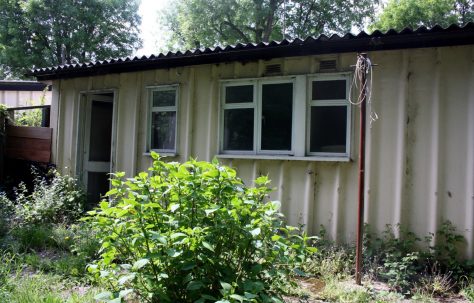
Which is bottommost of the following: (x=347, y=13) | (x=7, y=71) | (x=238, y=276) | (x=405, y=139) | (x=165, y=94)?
(x=238, y=276)

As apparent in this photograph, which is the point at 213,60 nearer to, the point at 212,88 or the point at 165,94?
the point at 212,88

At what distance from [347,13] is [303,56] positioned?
78.1ft

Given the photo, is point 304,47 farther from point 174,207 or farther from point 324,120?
point 174,207

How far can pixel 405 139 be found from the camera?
17.2 feet

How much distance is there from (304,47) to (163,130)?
A: 3.10 metres

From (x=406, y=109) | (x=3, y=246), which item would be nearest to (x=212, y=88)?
(x=406, y=109)

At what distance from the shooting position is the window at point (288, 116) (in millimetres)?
5688

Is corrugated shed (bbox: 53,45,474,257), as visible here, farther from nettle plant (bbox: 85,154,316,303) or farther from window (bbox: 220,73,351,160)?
nettle plant (bbox: 85,154,316,303)

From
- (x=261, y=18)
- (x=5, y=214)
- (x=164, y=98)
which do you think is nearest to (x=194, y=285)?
(x=164, y=98)

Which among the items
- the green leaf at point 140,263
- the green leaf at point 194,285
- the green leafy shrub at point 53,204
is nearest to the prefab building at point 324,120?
the green leafy shrub at point 53,204

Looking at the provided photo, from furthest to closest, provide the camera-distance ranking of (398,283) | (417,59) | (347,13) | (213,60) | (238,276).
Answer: (347,13), (213,60), (417,59), (398,283), (238,276)

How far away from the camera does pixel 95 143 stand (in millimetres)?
9008

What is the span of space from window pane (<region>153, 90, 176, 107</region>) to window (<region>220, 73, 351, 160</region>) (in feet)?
3.67

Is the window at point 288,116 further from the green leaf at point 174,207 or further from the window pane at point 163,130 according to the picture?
the green leaf at point 174,207
